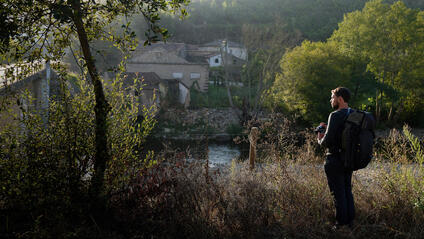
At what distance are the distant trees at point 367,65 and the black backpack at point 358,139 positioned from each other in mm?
19773

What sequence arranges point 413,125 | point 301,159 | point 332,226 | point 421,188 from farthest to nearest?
point 413,125, point 301,159, point 421,188, point 332,226

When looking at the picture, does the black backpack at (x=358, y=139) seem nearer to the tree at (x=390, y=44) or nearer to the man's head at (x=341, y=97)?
the man's head at (x=341, y=97)

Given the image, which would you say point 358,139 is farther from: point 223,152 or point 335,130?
point 223,152

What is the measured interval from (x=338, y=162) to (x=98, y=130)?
8.77 feet

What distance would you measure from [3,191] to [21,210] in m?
0.29

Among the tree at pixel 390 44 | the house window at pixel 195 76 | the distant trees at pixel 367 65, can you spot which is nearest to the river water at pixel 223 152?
the distant trees at pixel 367 65

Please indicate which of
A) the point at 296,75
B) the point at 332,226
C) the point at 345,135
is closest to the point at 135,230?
the point at 332,226

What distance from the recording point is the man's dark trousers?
3.86 m

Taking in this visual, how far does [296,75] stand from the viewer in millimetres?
23734

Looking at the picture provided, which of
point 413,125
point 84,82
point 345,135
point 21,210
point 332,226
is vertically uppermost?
point 84,82

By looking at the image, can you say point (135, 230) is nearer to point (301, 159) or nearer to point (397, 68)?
point (301, 159)

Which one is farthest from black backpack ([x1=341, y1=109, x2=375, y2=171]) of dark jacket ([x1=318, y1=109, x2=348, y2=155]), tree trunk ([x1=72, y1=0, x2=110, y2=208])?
tree trunk ([x1=72, y1=0, x2=110, y2=208])

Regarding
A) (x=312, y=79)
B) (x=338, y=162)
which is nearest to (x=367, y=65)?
(x=312, y=79)

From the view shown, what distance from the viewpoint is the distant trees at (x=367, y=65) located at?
22.3 metres
